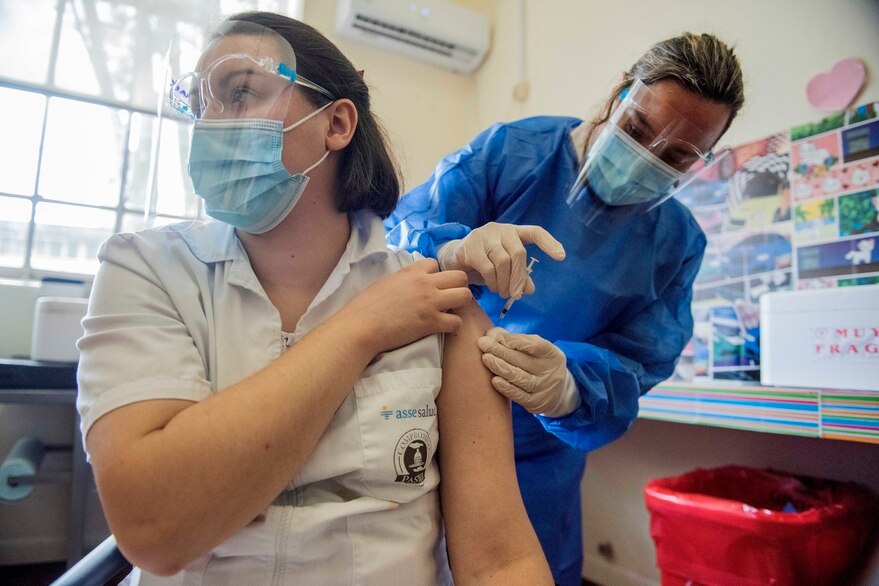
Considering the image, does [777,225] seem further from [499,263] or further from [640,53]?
[499,263]

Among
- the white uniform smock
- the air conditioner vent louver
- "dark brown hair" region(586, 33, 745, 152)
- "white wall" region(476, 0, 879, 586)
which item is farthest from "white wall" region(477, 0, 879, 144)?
the white uniform smock

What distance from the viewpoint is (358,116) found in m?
1.00

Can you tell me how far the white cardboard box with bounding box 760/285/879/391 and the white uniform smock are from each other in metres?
1.20

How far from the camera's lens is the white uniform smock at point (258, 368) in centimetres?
66

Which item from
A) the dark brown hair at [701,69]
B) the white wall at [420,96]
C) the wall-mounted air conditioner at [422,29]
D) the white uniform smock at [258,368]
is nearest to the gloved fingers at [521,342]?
the white uniform smock at [258,368]

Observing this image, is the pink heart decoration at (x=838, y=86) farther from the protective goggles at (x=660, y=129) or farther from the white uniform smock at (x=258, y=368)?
the white uniform smock at (x=258, y=368)

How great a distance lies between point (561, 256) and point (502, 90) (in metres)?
2.49

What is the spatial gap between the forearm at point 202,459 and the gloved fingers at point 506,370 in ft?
1.03

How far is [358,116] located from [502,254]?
38 centimetres

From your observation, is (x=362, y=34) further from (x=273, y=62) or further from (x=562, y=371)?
(x=562, y=371)

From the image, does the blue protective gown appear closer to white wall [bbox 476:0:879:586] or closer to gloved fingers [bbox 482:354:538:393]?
gloved fingers [bbox 482:354:538:393]

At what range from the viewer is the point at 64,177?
8.91ft

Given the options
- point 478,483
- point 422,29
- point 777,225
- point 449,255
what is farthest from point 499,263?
point 422,29

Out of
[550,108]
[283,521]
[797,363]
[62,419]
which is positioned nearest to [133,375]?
[283,521]
